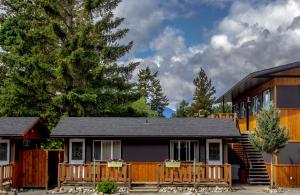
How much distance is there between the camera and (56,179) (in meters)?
27.2

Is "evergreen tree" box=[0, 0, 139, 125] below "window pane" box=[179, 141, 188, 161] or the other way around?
the other way around

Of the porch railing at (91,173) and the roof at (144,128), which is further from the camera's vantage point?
the roof at (144,128)

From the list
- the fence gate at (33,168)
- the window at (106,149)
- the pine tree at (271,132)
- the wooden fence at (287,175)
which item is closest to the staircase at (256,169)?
the wooden fence at (287,175)

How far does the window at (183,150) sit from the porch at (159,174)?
86cm

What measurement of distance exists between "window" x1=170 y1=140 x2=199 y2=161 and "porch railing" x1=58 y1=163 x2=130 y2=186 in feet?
8.67

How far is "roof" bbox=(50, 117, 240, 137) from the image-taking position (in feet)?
83.3

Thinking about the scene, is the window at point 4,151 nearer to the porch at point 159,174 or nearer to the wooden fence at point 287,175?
the porch at point 159,174

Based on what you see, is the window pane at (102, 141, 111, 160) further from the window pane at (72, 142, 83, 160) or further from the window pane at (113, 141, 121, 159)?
the window pane at (72, 142, 83, 160)

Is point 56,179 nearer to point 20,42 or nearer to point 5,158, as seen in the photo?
point 5,158

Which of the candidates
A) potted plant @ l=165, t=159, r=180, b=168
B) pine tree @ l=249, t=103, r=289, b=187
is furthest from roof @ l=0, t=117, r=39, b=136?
pine tree @ l=249, t=103, r=289, b=187

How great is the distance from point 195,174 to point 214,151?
190 centimetres

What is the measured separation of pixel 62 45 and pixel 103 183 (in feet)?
59.5

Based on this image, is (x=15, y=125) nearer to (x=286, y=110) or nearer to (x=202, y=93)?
(x=286, y=110)

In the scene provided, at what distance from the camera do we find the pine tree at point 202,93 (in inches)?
3285
